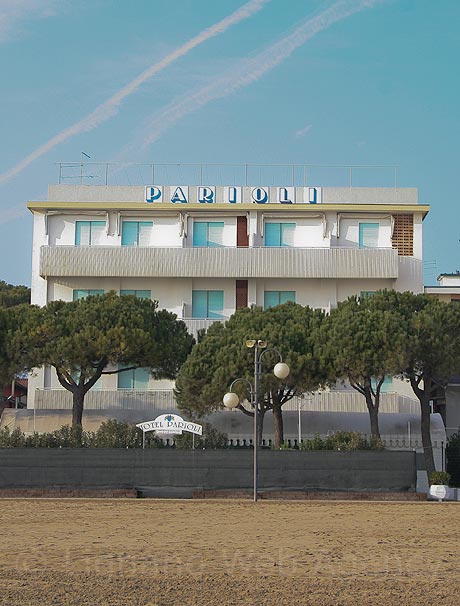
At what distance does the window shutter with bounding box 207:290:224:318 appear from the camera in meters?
56.1

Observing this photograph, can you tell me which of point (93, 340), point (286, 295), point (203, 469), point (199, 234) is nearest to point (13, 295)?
point (199, 234)

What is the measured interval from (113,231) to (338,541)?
37.7 metres

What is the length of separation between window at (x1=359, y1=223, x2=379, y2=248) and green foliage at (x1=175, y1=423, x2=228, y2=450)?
61.2 ft

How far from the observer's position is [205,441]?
41719mm

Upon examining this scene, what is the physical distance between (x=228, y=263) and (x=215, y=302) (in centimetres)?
275

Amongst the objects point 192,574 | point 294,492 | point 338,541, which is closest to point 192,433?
point 294,492

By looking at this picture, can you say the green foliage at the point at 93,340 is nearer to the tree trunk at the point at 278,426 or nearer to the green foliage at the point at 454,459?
the tree trunk at the point at 278,426

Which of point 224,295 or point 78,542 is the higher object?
point 224,295

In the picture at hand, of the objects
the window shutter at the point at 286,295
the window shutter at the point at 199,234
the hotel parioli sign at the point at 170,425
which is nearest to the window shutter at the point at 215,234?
the window shutter at the point at 199,234

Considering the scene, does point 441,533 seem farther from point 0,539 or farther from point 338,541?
point 0,539

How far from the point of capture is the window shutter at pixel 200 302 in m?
56.2

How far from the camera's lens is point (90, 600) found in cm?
1403

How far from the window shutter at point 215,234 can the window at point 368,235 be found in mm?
8119

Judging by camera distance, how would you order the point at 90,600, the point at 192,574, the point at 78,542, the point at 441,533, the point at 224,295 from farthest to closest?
the point at 224,295 → the point at 441,533 → the point at 78,542 → the point at 192,574 → the point at 90,600
